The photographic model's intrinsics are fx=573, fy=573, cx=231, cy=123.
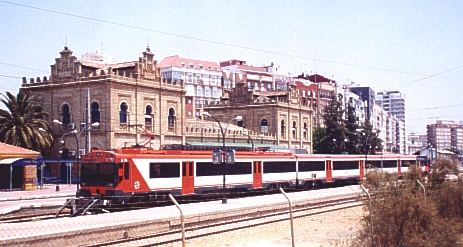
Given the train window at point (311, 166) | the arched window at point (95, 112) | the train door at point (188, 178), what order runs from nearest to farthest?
1. the train door at point (188, 178)
2. the train window at point (311, 166)
3. the arched window at point (95, 112)

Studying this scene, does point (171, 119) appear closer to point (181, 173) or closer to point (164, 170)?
point (181, 173)

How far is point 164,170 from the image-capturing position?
27422 mm

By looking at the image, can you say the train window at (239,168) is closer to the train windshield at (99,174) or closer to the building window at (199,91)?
the train windshield at (99,174)

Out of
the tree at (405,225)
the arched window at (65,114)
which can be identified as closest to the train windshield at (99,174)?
the tree at (405,225)

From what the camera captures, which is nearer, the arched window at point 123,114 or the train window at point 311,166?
the train window at point 311,166

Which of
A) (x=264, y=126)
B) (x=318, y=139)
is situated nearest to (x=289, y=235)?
(x=264, y=126)

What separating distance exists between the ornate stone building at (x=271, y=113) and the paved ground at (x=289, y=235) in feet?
157

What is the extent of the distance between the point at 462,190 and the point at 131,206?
1408 centimetres

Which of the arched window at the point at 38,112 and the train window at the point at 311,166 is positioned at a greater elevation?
the arched window at the point at 38,112

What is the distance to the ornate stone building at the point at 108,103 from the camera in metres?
50.3

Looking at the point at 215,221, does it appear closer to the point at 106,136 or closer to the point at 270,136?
the point at 106,136

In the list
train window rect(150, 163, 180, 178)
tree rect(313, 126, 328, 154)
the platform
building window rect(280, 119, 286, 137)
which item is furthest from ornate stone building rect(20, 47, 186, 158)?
tree rect(313, 126, 328, 154)

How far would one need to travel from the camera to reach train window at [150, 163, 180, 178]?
1056 inches

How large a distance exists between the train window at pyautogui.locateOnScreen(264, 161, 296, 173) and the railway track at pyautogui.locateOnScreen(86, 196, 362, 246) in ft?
23.7
